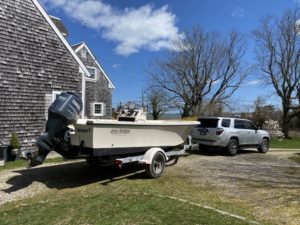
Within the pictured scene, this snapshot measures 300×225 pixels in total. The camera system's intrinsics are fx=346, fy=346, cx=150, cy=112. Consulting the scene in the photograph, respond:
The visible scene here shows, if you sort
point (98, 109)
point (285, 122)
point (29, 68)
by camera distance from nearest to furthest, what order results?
point (29, 68) → point (98, 109) → point (285, 122)

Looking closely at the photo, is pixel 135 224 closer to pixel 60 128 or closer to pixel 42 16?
pixel 60 128

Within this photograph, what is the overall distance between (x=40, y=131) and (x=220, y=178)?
8652 mm

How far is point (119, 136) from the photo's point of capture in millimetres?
8625

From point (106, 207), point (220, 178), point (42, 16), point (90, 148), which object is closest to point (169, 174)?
point (220, 178)

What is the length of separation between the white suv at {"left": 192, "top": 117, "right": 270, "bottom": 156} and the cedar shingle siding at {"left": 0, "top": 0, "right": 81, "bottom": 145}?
6604 mm

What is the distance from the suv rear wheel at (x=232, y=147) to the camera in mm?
15047

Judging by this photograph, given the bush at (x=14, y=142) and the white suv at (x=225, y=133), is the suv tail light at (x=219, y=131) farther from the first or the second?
the bush at (x=14, y=142)

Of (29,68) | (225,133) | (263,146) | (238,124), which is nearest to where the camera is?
(29,68)

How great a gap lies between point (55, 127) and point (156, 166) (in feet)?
9.94

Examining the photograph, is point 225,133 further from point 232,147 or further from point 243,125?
point 243,125

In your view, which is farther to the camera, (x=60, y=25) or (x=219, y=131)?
(x=60, y=25)

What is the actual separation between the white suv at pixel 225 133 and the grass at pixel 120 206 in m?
6.46

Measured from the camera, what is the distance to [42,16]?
50.2 feet

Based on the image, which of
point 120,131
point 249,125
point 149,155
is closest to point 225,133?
point 249,125
